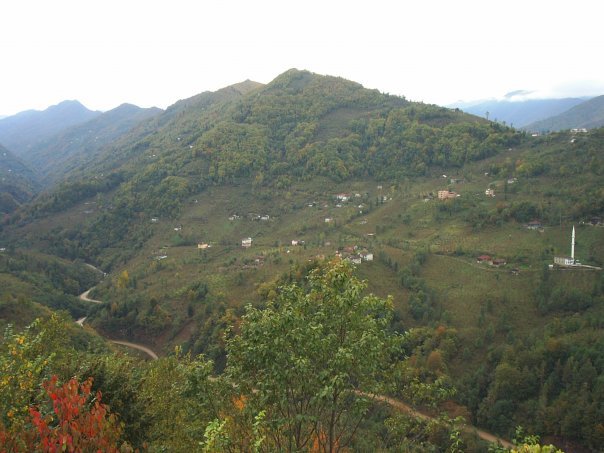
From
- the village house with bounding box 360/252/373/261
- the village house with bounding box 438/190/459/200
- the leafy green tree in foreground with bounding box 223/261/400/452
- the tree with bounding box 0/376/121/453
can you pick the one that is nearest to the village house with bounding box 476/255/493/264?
the village house with bounding box 360/252/373/261

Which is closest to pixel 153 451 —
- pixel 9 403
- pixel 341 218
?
pixel 9 403

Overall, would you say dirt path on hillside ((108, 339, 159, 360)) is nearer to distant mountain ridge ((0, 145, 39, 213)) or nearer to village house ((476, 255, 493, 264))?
village house ((476, 255, 493, 264))

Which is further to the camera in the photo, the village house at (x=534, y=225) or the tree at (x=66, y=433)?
the village house at (x=534, y=225)

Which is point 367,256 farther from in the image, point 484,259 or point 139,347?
point 139,347

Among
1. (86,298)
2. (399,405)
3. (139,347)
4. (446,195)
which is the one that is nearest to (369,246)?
(446,195)

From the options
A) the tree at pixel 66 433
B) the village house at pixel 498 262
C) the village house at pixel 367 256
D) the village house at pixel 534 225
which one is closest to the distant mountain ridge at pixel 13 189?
the village house at pixel 367 256

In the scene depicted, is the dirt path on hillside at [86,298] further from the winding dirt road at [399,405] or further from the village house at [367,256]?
the village house at [367,256]
